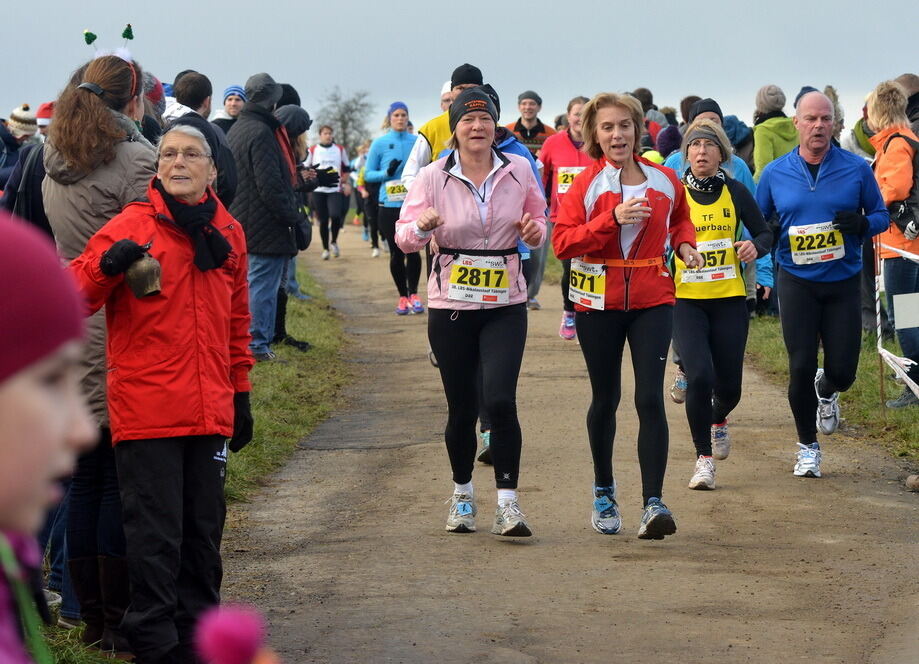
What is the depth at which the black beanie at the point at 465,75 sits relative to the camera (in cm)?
864

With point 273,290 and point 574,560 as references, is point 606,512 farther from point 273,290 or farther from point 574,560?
point 273,290

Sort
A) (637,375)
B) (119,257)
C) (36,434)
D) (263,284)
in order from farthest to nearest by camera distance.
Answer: (263,284) < (637,375) < (119,257) < (36,434)

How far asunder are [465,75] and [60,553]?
4080mm

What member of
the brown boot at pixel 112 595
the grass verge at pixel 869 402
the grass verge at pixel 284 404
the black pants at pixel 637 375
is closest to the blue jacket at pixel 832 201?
the grass verge at pixel 869 402

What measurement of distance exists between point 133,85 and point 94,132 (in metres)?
0.31

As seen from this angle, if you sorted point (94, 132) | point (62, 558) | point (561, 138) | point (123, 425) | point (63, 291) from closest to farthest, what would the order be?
point (63, 291)
point (123, 425)
point (94, 132)
point (62, 558)
point (561, 138)

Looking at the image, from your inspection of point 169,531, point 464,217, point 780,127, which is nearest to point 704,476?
point 464,217

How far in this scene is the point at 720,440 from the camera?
8.80 meters

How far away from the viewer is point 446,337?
698 centimetres

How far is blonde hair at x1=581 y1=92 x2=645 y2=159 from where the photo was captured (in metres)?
7.02

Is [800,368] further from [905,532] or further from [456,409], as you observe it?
[456,409]

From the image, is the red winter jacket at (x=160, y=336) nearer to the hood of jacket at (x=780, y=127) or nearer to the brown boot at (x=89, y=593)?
the brown boot at (x=89, y=593)

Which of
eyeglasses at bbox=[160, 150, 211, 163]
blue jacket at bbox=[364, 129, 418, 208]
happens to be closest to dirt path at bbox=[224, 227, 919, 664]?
eyeglasses at bbox=[160, 150, 211, 163]

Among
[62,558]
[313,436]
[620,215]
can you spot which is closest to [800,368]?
[620,215]
